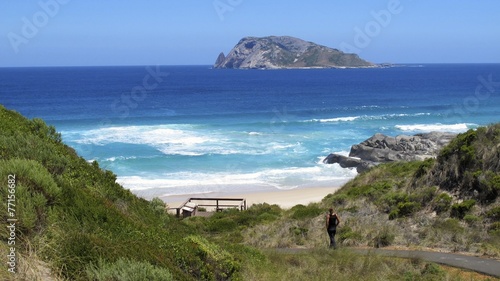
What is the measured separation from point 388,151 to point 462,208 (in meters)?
26.9

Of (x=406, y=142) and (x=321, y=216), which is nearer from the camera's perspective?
(x=321, y=216)

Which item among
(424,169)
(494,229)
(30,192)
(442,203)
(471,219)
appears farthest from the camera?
(424,169)

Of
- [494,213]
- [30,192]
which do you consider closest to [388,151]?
[494,213]

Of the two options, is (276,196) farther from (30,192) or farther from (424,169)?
(30,192)

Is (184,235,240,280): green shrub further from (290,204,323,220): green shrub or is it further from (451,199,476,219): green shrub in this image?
(290,204,323,220): green shrub

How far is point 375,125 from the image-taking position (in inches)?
2495

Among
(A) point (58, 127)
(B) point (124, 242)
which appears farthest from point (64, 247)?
(A) point (58, 127)

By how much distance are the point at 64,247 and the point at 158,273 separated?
3.68ft

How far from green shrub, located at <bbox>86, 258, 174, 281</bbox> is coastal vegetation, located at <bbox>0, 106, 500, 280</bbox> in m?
0.01

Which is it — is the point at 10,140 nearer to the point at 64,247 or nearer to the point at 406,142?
the point at 64,247

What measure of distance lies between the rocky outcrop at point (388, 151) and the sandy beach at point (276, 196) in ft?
26.1

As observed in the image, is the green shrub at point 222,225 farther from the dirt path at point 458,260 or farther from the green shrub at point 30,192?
the green shrub at point 30,192

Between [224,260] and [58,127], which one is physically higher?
[58,127]

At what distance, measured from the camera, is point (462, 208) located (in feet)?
52.8
